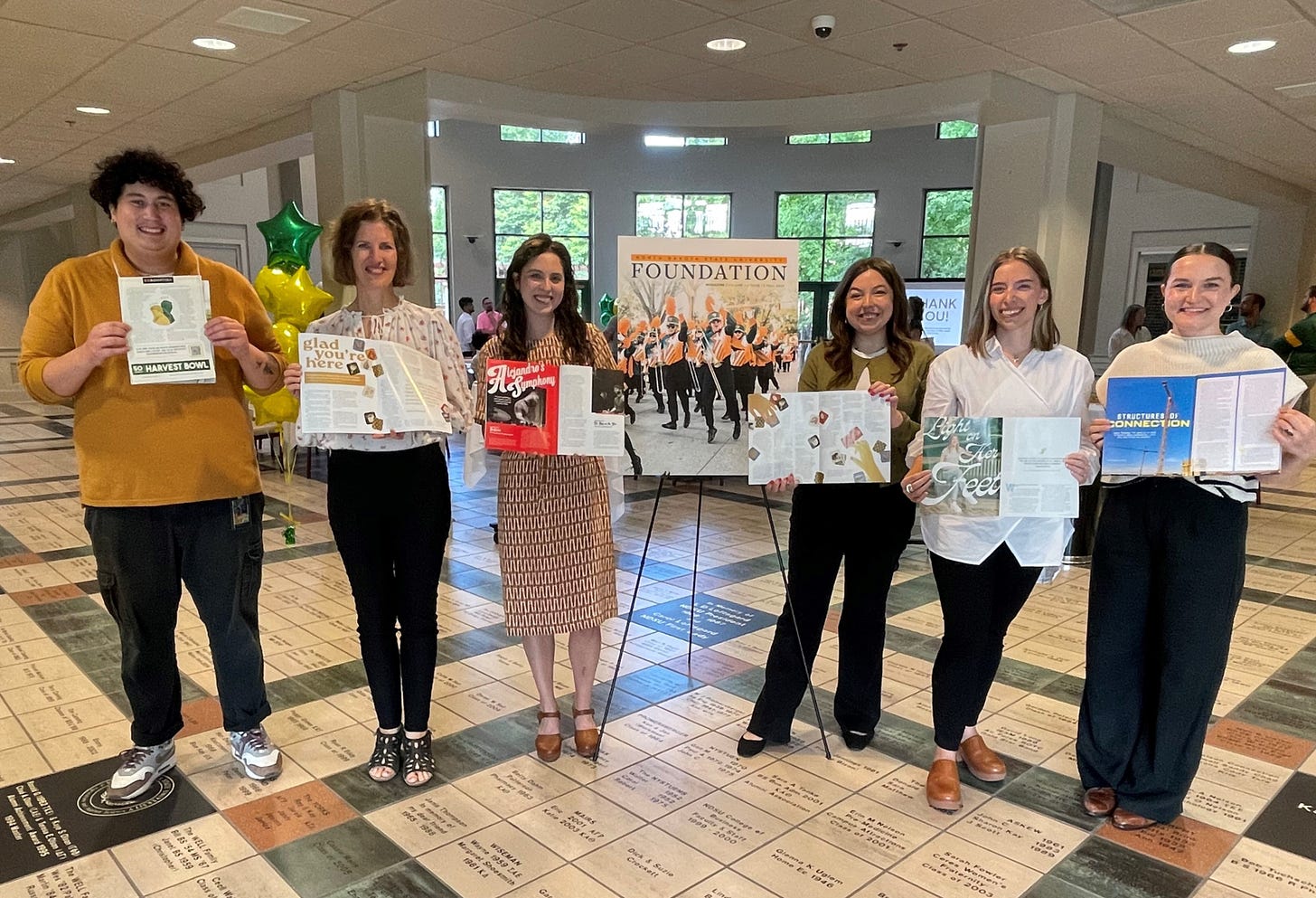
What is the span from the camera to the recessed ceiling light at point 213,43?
189 inches

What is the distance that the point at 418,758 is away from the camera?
263cm

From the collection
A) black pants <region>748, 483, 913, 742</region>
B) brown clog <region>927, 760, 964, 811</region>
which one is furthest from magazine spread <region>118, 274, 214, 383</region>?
brown clog <region>927, 760, 964, 811</region>

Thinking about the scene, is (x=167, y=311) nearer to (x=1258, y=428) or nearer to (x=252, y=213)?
(x=1258, y=428)

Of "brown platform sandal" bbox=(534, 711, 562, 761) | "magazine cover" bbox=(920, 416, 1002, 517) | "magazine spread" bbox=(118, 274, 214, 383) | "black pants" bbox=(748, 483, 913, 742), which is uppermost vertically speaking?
"magazine spread" bbox=(118, 274, 214, 383)

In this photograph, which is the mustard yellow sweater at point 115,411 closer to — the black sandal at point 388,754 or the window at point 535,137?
the black sandal at point 388,754

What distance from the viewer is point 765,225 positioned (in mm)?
16266

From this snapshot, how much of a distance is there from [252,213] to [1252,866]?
14.3m

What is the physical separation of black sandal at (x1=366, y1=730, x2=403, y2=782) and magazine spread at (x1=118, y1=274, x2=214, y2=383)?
1.22 metres

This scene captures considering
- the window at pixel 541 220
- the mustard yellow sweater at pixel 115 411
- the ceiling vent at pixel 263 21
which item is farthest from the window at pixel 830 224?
the mustard yellow sweater at pixel 115 411

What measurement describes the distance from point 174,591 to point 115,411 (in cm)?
54

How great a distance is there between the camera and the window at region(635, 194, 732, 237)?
16.5 meters

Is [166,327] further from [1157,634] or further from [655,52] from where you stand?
[655,52]

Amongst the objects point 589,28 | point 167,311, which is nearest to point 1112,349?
point 589,28

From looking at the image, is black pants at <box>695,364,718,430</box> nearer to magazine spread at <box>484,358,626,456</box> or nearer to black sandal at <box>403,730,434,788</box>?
magazine spread at <box>484,358,626,456</box>
